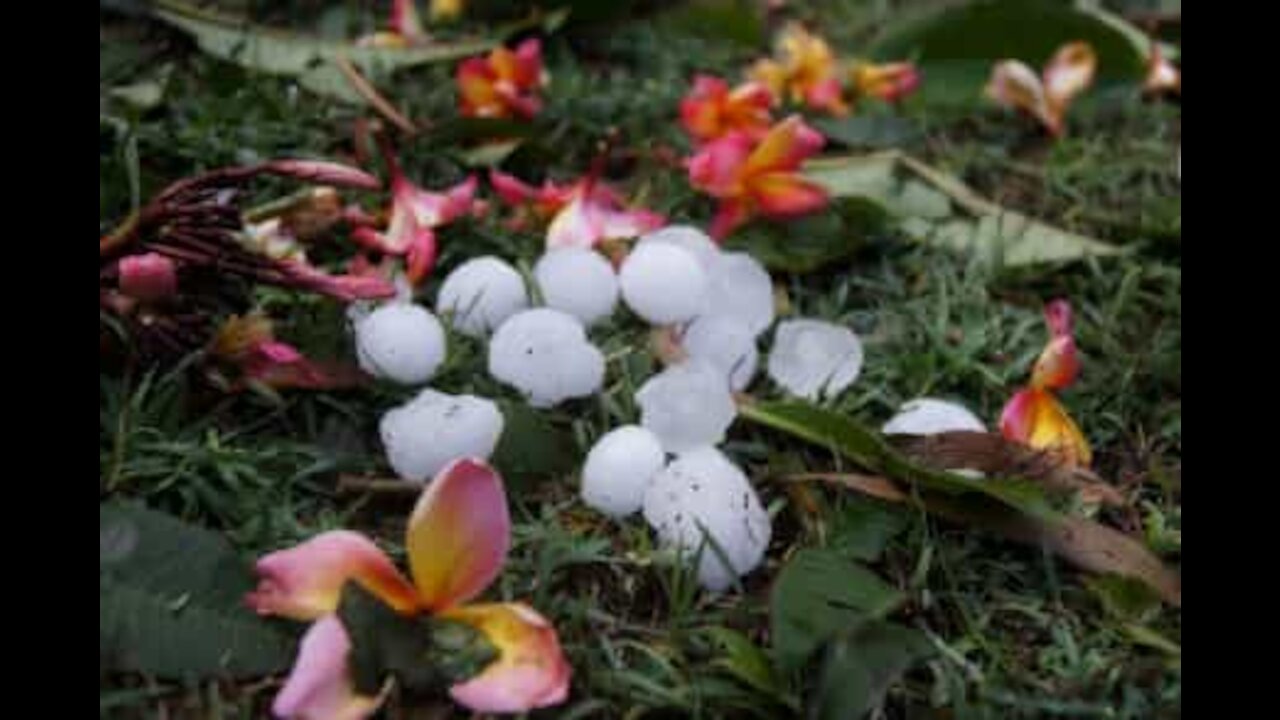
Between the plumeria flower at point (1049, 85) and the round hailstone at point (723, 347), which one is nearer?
the round hailstone at point (723, 347)

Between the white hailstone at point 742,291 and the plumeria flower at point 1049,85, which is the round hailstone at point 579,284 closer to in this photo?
the white hailstone at point 742,291

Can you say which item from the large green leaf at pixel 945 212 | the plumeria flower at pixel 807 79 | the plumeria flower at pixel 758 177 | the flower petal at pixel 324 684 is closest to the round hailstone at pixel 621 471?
the flower petal at pixel 324 684

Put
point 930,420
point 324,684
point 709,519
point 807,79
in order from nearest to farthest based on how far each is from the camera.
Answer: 1. point 324,684
2. point 709,519
3. point 930,420
4. point 807,79

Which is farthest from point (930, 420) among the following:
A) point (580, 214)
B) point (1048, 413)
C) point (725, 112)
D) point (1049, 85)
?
point (1049, 85)

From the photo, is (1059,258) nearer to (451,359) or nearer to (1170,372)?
(1170,372)

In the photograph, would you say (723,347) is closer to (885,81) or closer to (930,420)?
(930,420)
